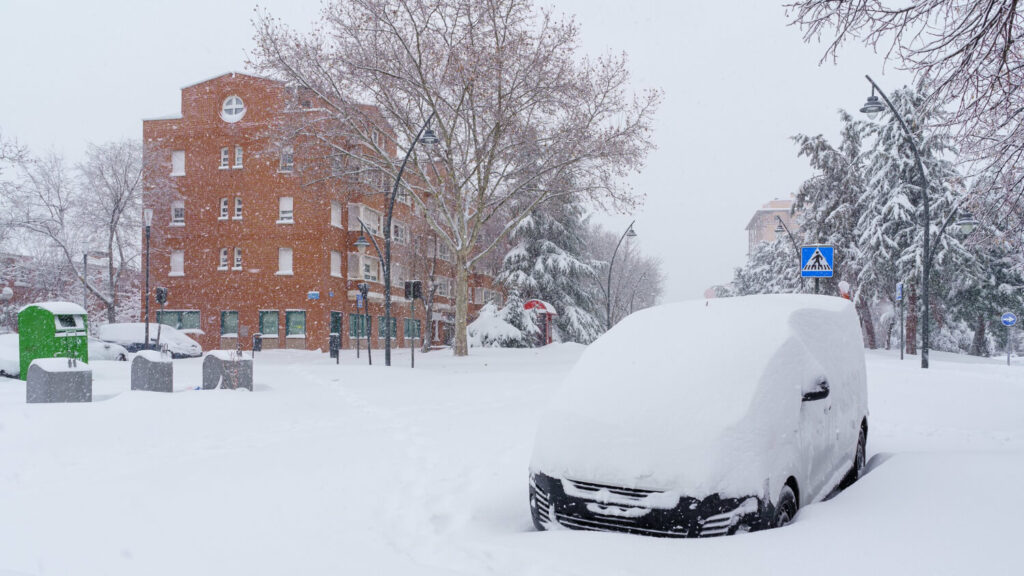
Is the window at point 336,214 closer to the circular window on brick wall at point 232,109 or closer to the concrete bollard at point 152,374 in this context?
the circular window on brick wall at point 232,109

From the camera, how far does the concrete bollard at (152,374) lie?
1394 cm

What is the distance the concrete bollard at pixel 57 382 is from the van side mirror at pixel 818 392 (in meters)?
11.2

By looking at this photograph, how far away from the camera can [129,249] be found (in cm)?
4519

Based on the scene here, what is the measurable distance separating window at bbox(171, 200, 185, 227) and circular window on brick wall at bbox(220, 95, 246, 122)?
229 inches

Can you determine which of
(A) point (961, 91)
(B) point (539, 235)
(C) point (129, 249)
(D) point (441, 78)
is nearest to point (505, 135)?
(D) point (441, 78)

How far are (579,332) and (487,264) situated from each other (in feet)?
34.5

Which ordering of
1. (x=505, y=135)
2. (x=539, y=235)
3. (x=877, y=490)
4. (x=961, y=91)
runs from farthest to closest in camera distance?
(x=539, y=235) < (x=505, y=135) < (x=961, y=91) < (x=877, y=490)

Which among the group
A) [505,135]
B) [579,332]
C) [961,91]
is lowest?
[579,332]

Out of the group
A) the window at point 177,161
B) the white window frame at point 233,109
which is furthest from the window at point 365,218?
the window at point 177,161

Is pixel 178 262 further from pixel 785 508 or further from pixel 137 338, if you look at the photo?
pixel 785 508

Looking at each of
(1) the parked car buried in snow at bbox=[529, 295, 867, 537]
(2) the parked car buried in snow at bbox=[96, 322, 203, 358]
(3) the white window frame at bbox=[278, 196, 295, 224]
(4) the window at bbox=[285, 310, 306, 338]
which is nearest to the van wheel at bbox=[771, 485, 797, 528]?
(1) the parked car buried in snow at bbox=[529, 295, 867, 537]

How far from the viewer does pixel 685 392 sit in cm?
469

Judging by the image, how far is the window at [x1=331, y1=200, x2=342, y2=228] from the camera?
4396cm

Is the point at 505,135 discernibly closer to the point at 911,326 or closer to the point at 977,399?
the point at 977,399
